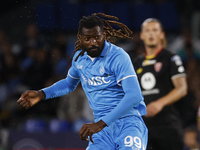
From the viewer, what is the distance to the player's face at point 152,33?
539 centimetres

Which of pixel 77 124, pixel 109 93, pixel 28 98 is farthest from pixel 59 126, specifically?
pixel 109 93

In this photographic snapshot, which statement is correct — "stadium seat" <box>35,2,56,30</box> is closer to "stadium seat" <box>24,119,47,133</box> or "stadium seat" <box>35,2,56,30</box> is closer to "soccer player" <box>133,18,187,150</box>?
"stadium seat" <box>24,119,47,133</box>

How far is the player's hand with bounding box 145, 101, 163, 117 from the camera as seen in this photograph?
4.81m

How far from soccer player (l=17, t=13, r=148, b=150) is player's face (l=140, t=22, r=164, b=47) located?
1.64 m

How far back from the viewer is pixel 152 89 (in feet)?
17.1

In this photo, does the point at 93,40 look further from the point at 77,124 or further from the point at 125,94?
the point at 77,124

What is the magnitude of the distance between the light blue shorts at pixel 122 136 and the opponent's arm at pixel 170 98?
1098 millimetres

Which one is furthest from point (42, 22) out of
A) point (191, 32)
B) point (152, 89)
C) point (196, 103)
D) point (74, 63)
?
point (74, 63)

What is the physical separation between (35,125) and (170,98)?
394cm

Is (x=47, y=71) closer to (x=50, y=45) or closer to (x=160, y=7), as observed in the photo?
(x=50, y=45)

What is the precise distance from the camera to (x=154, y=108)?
4.82 m

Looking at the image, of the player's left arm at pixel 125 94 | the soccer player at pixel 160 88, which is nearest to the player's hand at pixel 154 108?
the soccer player at pixel 160 88

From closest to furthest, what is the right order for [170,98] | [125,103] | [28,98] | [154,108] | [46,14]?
[125,103] → [28,98] → [154,108] → [170,98] → [46,14]

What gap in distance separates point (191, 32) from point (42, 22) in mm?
4014
